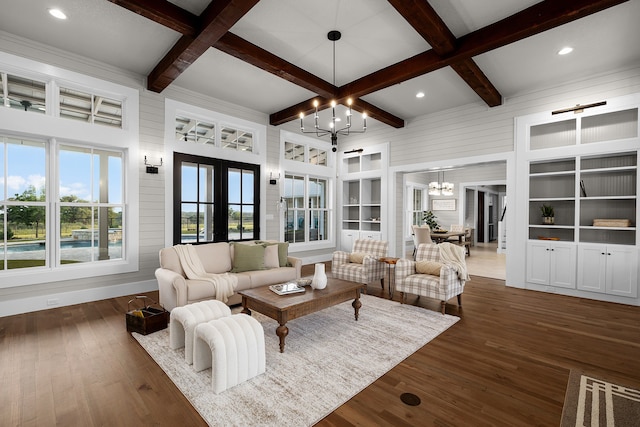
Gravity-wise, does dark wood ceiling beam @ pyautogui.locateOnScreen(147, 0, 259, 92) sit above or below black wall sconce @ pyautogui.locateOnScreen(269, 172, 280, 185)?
above

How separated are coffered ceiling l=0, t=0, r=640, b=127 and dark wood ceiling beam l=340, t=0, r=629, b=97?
0.03 feet

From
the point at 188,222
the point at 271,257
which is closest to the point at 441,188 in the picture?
the point at 271,257

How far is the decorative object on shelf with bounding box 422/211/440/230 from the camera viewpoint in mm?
10119

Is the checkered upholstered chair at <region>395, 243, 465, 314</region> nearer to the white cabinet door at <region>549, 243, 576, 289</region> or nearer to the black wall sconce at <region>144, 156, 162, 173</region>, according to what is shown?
the white cabinet door at <region>549, 243, 576, 289</region>

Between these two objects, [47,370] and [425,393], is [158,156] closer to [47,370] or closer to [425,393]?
[47,370]

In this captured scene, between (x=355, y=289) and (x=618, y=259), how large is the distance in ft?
13.5

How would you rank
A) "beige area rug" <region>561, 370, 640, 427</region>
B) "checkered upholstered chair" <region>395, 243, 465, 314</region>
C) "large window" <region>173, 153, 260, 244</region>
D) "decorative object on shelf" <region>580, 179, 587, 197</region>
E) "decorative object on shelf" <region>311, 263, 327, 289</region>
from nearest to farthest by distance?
"beige area rug" <region>561, 370, 640, 427</region> → "decorative object on shelf" <region>311, 263, 327, 289</region> → "checkered upholstered chair" <region>395, 243, 465, 314</region> → "decorative object on shelf" <region>580, 179, 587, 197</region> → "large window" <region>173, 153, 260, 244</region>

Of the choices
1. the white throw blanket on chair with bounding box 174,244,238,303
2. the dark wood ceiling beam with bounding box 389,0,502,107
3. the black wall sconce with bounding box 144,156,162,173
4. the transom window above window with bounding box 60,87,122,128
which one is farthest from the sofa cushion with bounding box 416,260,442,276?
the transom window above window with bounding box 60,87,122,128

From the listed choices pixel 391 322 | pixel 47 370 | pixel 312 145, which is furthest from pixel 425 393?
pixel 312 145

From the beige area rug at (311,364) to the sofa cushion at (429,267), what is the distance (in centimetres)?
59

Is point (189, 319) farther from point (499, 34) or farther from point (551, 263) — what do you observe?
point (551, 263)

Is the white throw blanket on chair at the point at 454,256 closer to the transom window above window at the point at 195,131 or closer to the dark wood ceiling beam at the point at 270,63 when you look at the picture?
the dark wood ceiling beam at the point at 270,63

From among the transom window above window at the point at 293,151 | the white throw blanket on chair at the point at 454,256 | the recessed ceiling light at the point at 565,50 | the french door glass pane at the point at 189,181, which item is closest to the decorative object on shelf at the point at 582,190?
the recessed ceiling light at the point at 565,50

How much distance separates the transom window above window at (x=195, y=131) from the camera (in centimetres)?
538
